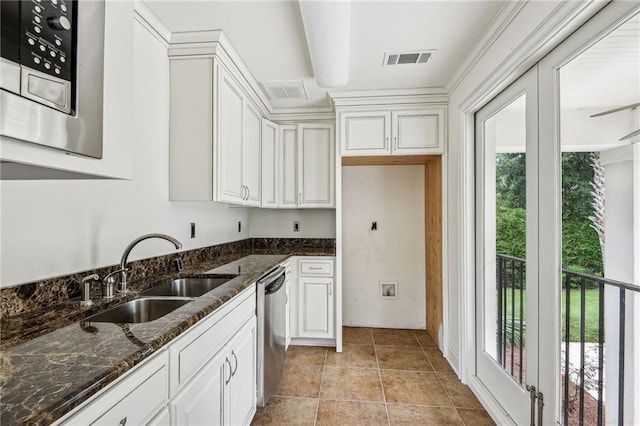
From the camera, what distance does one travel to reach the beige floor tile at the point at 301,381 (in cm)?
218

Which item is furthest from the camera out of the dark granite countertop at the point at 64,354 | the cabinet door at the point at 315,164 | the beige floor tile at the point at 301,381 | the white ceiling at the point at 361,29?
the cabinet door at the point at 315,164

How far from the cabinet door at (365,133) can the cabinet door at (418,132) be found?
87mm

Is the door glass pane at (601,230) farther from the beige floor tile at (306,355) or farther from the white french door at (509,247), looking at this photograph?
the beige floor tile at (306,355)

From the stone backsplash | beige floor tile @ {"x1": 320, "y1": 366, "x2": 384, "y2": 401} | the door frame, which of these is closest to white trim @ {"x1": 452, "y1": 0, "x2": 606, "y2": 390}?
the door frame

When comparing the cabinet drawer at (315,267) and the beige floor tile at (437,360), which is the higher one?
the cabinet drawer at (315,267)

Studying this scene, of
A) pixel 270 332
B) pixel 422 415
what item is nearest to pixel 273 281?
pixel 270 332

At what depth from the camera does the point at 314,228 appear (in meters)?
3.54

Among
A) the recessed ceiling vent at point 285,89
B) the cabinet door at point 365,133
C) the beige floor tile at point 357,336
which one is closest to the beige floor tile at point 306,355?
the beige floor tile at point 357,336

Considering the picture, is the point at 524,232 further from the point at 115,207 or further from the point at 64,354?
the point at 115,207

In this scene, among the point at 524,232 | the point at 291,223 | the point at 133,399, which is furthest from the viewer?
the point at 291,223

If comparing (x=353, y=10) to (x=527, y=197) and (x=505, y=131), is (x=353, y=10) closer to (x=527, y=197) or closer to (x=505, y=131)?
(x=505, y=131)

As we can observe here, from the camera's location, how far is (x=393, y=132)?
9.34 ft

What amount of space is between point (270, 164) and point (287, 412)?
2.23 m

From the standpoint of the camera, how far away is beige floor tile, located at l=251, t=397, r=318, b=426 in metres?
1.87
